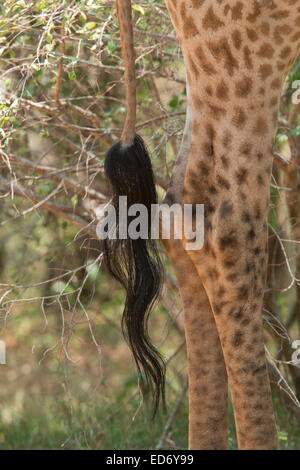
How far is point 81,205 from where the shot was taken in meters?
4.61

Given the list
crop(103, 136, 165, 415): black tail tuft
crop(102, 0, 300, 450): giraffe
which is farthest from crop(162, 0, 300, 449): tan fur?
crop(103, 136, 165, 415): black tail tuft

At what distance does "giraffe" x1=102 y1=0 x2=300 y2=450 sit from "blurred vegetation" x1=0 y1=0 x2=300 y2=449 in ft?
1.82

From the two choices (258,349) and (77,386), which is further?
(77,386)

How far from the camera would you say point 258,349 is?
2436mm

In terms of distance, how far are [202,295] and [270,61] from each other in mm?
717

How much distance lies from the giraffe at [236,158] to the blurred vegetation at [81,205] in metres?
0.56

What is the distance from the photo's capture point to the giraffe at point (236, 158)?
2295 mm

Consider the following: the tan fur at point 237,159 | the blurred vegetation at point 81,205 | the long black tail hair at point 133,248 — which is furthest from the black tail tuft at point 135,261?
the blurred vegetation at point 81,205

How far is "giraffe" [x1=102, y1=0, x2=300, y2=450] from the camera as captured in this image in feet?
7.53

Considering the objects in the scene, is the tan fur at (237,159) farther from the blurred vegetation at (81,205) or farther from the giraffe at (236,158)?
the blurred vegetation at (81,205)

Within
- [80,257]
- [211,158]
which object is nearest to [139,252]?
[211,158]

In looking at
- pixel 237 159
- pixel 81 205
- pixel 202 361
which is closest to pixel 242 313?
pixel 202 361

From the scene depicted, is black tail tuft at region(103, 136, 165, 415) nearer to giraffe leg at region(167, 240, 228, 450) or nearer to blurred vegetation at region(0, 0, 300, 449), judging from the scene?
giraffe leg at region(167, 240, 228, 450)
